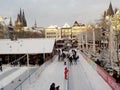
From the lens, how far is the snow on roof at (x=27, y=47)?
48.0m

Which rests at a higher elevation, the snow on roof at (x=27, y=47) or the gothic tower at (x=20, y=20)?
the gothic tower at (x=20, y=20)

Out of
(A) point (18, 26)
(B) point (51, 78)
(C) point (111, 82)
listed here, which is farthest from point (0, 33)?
(C) point (111, 82)

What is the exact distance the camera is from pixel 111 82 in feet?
65.7

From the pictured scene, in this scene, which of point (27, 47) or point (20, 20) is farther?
point (20, 20)

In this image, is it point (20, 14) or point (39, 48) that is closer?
point (39, 48)

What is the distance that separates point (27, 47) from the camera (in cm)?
5019

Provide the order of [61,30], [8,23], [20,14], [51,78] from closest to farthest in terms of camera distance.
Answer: [51,78], [8,23], [20,14], [61,30]

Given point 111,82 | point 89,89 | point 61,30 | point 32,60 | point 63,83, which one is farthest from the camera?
point 61,30

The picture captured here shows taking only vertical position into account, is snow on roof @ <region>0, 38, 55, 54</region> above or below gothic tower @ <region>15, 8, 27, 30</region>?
below

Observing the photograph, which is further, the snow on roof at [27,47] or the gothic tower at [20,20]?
the gothic tower at [20,20]

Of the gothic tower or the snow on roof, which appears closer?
the snow on roof

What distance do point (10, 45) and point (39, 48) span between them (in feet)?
17.5

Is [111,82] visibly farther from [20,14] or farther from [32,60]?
[20,14]

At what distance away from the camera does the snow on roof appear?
4796cm
